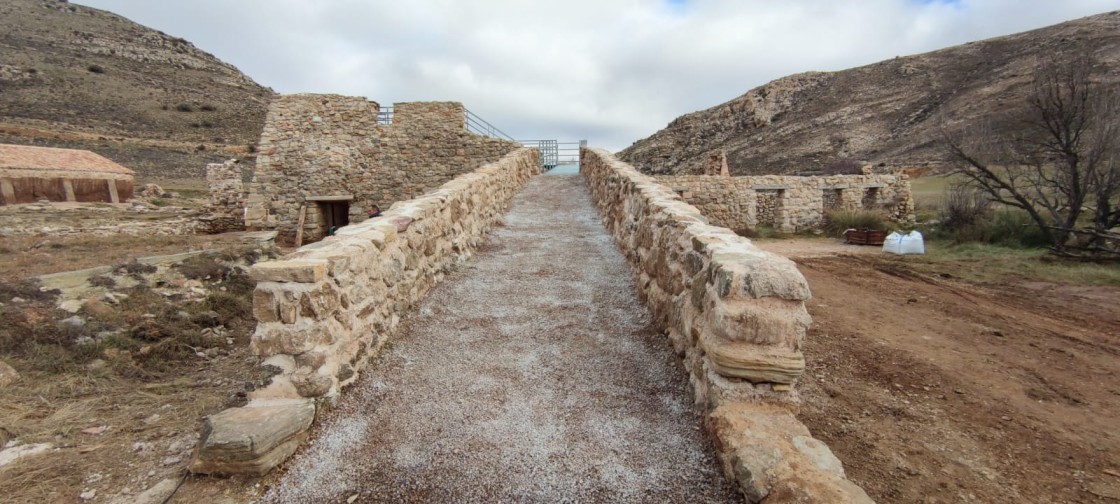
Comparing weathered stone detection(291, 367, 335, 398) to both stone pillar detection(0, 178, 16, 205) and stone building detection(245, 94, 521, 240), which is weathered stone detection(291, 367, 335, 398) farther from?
stone pillar detection(0, 178, 16, 205)

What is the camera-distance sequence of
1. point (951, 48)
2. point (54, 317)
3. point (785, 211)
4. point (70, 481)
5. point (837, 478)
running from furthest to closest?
point (951, 48) → point (785, 211) → point (54, 317) → point (70, 481) → point (837, 478)

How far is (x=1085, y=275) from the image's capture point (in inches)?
361

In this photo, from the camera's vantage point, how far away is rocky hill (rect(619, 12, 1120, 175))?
94.3 ft

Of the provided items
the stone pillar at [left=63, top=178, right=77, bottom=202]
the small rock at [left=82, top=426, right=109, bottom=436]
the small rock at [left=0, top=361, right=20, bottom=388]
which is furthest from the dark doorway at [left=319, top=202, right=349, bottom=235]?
the small rock at [left=82, top=426, right=109, bottom=436]

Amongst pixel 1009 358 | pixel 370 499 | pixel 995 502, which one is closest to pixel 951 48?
pixel 1009 358

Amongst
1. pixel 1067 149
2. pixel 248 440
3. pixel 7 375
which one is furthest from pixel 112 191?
pixel 1067 149

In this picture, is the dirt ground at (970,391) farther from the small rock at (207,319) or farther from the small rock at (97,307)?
the small rock at (97,307)

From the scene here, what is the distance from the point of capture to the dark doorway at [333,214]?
1416cm

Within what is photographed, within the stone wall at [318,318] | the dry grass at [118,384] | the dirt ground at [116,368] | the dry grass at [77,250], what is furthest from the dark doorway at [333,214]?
the stone wall at [318,318]

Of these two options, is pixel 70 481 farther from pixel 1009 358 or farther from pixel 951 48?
pixel 951 48

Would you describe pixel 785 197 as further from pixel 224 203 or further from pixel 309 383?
pixel 224 203

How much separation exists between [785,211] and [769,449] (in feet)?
52.0

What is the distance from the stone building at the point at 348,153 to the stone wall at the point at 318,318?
9499 millimetres

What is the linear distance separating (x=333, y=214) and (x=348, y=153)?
6.98 ft
